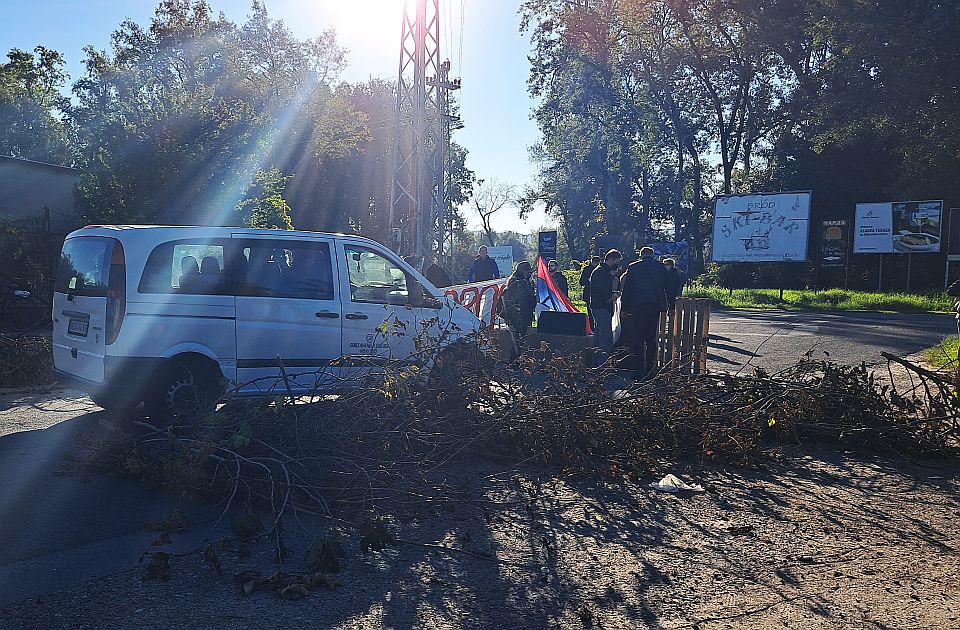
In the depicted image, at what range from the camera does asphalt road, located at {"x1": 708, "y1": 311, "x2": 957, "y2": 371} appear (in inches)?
565

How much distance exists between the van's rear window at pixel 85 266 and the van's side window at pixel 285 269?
1.18 meters

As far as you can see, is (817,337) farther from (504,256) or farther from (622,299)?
(504,256)

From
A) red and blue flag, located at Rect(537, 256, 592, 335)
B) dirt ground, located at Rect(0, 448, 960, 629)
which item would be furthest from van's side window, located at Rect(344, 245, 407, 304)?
red and blue flag, located at Rect(537, 256, 592, 335)

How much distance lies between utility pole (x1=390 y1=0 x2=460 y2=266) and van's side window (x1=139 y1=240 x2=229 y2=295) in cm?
1196

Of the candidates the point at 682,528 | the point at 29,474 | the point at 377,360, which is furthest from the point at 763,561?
the point at 29,474

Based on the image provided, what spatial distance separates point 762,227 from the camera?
36.4 meters

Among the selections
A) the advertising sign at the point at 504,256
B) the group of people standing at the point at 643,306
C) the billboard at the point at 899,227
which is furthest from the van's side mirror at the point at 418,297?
the advertising sign at the point at 504,256

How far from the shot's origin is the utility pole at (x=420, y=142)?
19.6 m

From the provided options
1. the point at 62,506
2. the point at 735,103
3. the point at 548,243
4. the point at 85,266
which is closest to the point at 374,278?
the point at 85,266

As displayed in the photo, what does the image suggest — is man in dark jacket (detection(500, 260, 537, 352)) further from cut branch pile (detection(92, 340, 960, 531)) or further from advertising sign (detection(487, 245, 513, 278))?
advertising sign (detection(487, 245, 513, 278))

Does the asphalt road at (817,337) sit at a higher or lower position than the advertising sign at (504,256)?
lower

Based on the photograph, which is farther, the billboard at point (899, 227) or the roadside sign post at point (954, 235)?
the billboard at point (899, 227)

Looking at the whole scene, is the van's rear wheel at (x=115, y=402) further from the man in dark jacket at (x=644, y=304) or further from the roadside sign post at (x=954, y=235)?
the roadside sign post at (x=954, y=235)

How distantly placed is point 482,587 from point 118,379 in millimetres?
4690
